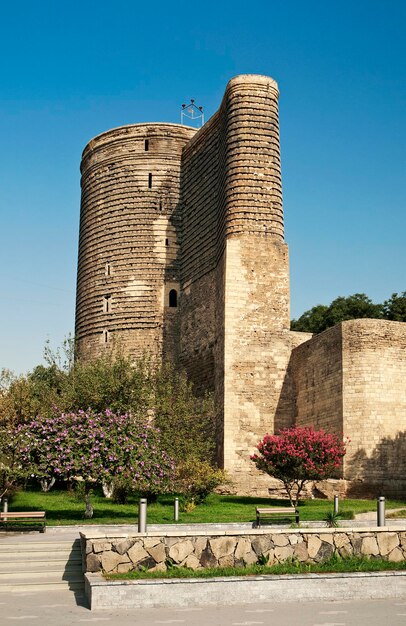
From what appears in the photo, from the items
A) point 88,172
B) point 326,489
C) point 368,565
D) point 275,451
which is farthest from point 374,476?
point 88,172

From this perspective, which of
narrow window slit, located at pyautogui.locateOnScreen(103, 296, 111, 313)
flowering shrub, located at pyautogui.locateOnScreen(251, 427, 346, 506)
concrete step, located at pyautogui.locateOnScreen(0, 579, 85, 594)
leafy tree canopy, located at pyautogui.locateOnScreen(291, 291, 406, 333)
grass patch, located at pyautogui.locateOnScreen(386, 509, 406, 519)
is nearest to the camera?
concrete step, located at pyautogui.locateOnScreen(0, 579, 85, 594)

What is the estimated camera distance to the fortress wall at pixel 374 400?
20359mm

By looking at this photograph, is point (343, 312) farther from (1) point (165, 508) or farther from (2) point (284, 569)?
(2) point (284, 569)

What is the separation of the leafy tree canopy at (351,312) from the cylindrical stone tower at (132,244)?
11704mm

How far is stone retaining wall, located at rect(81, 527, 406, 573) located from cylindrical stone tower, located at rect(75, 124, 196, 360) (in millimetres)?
21499

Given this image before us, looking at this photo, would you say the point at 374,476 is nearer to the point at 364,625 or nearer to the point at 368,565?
the point at 368,565

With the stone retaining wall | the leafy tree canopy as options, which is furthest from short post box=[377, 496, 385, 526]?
the leafy tree canopy

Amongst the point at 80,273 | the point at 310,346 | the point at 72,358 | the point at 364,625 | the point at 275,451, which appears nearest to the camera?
the point at 364,625

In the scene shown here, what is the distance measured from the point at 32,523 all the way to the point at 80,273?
21676 millimetres

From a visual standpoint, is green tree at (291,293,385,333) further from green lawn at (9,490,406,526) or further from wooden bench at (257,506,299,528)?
wooden bench at (257,506,299,528)

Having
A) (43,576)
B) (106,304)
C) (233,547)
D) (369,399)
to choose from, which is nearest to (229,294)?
(369,399)

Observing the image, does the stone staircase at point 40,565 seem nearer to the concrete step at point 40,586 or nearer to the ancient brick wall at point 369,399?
the concrete step at point 40,586

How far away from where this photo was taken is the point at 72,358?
28500 mm

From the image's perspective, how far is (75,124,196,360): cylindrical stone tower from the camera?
31031 mm
